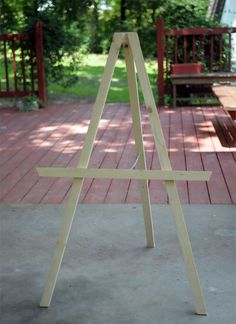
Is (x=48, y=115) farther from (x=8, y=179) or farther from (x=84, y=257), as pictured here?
(x=84, y=257)

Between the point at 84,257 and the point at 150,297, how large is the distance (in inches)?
24.2

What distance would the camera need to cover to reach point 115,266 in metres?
2.99

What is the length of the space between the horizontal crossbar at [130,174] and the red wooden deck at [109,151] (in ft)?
5.06

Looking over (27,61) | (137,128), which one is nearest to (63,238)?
(137,128)

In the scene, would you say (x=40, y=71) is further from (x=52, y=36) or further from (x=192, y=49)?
(x=192, y=49)

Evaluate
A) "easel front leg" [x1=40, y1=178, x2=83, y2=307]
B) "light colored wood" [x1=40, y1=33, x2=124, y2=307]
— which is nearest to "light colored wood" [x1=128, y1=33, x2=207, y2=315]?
"light colored wood" [x1=40, y1=33, x2=124, y2=307]

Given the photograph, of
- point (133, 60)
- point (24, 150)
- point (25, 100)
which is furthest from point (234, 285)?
point (25, 100)

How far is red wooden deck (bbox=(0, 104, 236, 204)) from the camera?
429 cm

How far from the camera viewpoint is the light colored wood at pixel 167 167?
2494 millimetres

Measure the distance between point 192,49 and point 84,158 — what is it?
7070 millimetres

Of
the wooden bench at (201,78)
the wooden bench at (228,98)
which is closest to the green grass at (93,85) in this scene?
the wooden bench at (201,78)

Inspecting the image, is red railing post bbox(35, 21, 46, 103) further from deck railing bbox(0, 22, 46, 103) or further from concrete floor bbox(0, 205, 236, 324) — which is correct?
concrete floor bbox(0, 205, 236, 324)

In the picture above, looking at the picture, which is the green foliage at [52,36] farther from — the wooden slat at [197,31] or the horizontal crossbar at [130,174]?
the horizontal crossbar at [130,174]

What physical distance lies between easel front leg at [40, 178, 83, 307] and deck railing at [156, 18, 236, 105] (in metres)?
6.66
